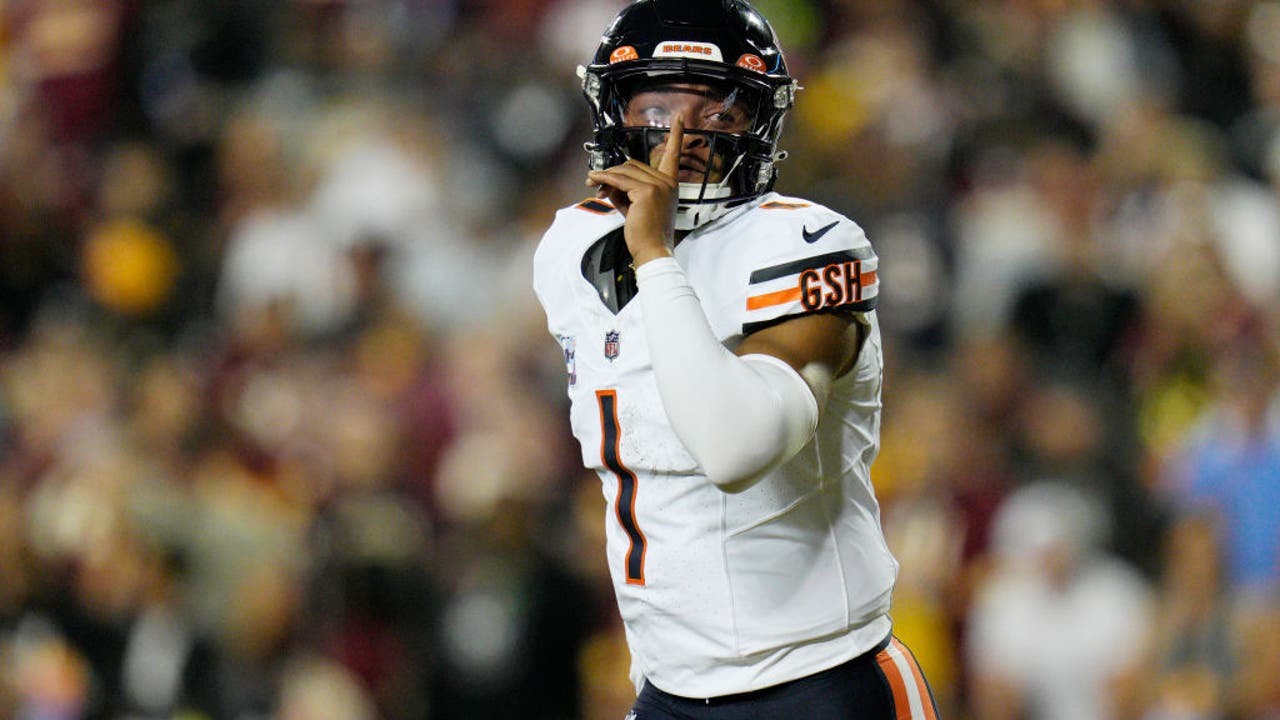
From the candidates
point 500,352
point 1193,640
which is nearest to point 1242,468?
point 1193,640

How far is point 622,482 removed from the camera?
2721 millimetres

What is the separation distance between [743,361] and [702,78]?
1.75 ft

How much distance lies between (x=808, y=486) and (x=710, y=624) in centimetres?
27

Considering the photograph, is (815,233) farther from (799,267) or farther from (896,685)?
(896,685)

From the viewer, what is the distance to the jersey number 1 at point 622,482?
2689mm

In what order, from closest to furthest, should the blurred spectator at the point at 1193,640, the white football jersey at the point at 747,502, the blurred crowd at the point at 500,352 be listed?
1. the white football jersey at the point at 747,502
2. the blurred spectator at the point at 1193,640
3. the blurred crowd at the point at 500,352

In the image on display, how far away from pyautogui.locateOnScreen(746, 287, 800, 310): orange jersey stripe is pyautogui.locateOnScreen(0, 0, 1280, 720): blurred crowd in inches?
120

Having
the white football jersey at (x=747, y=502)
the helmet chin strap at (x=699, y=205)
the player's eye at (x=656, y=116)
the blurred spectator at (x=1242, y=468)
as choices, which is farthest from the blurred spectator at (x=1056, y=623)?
the player's eye at (x=656, y=116)

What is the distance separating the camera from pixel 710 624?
2.63 metres

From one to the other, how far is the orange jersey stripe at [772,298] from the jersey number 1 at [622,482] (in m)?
0.27

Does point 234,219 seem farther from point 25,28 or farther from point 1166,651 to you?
point 1166,651

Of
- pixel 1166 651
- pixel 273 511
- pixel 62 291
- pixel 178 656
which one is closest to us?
pixel 1166 651

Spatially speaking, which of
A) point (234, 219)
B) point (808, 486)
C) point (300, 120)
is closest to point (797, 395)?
point (808, 486)

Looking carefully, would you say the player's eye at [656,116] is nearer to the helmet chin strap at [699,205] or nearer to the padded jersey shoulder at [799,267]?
the helmet chin strap at [699,205]
